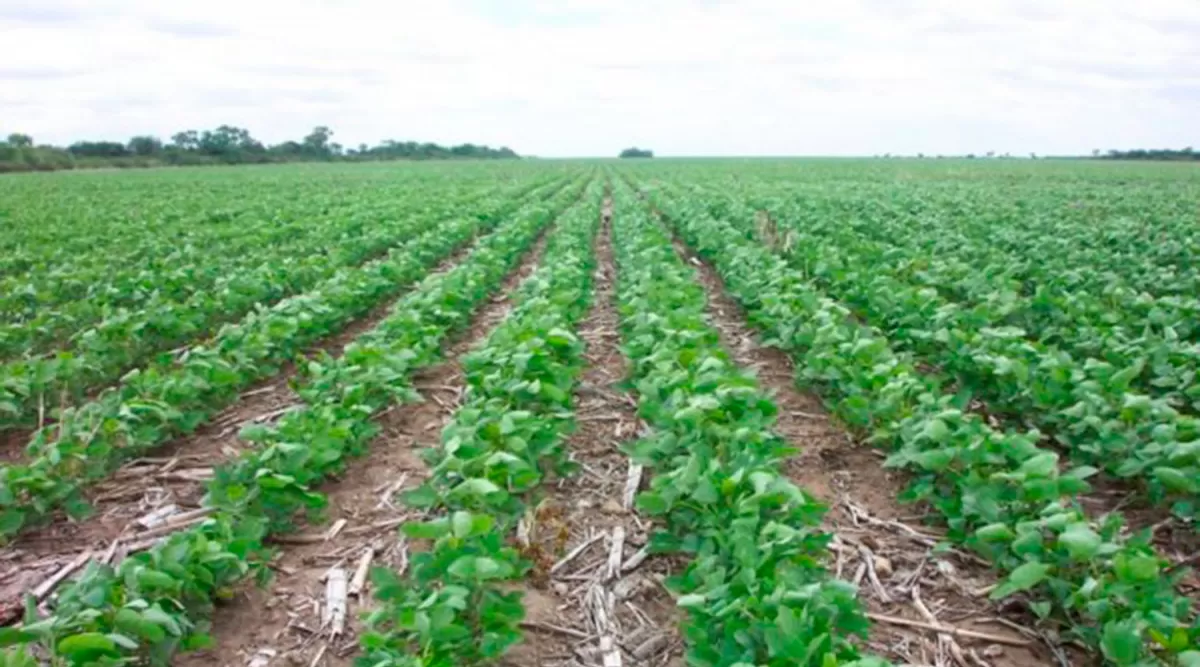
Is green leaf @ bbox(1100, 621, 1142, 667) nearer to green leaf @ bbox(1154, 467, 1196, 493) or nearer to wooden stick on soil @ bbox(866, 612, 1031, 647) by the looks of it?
→ wooden stick on soil @ bbox(866, 612, 1031, 647)

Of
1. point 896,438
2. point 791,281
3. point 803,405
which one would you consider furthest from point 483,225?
point 896,438

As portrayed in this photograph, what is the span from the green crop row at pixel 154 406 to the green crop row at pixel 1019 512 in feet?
12.1

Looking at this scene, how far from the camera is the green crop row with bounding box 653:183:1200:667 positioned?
2818 mm

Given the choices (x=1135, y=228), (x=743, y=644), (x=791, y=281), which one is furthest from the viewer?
(x=1135, y=228)

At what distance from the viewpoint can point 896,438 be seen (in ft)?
15.3

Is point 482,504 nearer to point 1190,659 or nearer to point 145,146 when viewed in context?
point 1190,659

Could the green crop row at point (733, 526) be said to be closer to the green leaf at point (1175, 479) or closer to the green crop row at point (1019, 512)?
the green crop row at point (1019, 512)

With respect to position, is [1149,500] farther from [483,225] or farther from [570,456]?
[483,225]

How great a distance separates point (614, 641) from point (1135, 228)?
12.8 m

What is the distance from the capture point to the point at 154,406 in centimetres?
468

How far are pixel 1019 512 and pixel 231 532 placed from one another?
309 centimetres

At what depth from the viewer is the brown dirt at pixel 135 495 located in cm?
389

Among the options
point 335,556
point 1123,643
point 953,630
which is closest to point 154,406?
point 335,556

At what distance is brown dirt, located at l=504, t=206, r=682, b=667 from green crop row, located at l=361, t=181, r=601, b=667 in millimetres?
140
